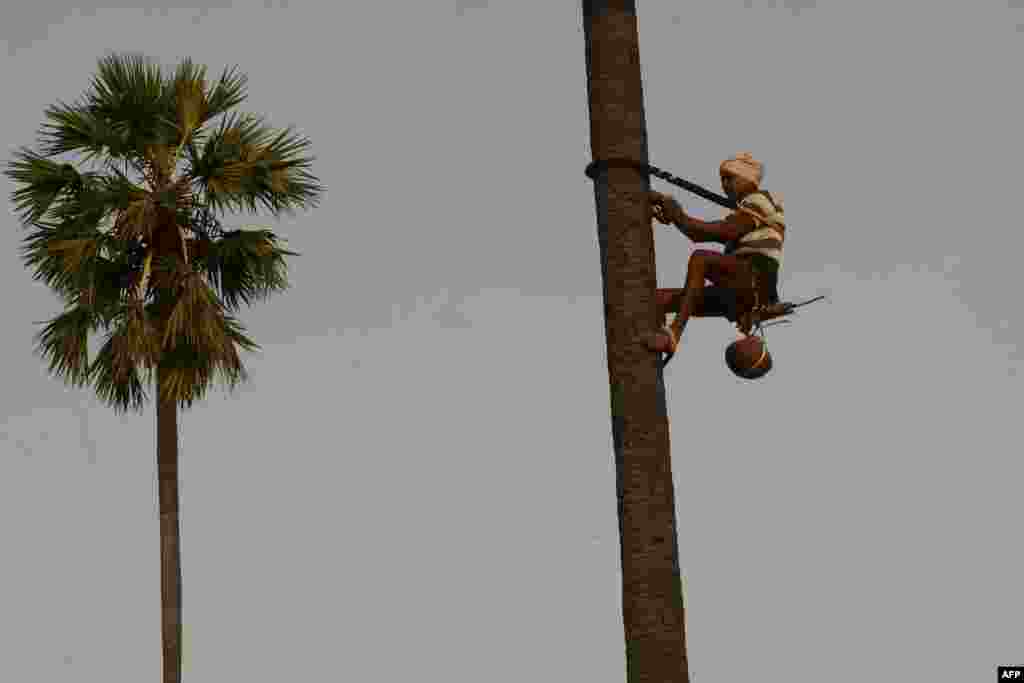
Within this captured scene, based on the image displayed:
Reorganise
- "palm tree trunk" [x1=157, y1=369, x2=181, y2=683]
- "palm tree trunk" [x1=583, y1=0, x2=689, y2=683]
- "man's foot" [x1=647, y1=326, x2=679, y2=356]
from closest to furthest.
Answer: "palm tree trunk" [x1=583, y1=0, x2=689, y2=683], "man's foot" [x1=647, y1=326, x2=679, y2=356], "palm tree trunk" [x1=157, y1=369, x2=181, y2=683]

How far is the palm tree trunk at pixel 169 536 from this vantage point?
70.0ft

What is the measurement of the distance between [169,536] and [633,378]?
13.1 m

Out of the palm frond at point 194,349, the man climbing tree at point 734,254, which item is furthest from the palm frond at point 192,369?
the man climbing tree at point 734,254

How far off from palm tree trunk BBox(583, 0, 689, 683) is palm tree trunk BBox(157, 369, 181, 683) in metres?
12.7

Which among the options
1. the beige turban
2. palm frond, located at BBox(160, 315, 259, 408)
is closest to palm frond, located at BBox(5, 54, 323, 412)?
palm frond, located at BBox(160, 315, 259, 408)

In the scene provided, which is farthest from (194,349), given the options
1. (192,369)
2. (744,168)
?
(744,168)

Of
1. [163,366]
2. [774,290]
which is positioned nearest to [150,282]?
[163,366]

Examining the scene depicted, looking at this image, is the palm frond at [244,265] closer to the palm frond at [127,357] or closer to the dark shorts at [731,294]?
the palm frond at [127,357]

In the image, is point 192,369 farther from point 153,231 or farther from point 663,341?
point 663,341

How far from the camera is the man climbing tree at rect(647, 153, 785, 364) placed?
10391 millimetres

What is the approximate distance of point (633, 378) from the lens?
387 inches

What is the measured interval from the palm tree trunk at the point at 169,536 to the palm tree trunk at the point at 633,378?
501 inches

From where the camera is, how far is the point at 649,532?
9734mm

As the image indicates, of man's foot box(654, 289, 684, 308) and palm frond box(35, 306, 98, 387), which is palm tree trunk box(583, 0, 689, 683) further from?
palm frond box(35, 306, 98, 387)
